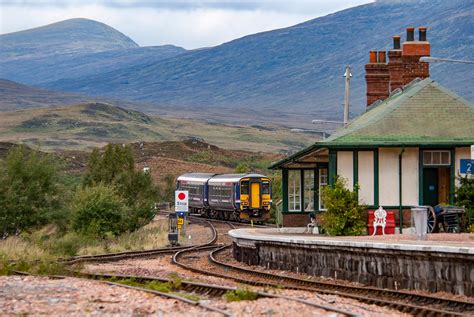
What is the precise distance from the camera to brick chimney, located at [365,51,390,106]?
144 feet

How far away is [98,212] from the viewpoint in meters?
50.7

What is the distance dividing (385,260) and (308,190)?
57.8ft

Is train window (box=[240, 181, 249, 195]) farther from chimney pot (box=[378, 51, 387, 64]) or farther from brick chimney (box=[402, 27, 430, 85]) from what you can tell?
brick chimney (box=[402, 27, 430, 85])

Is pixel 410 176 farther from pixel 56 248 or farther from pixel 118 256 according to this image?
pixel 56 248

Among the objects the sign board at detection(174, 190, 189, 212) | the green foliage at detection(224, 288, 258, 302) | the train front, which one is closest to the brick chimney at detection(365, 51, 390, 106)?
the sign board at detection(174, 190, 189, 212)

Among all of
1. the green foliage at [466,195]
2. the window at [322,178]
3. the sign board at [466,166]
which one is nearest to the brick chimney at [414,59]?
the window at [322,178]

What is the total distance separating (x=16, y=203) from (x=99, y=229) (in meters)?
4.50

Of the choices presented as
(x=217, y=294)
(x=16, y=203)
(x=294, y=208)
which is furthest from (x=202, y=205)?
(x=217, y=294)

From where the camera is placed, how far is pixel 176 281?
22.9 m

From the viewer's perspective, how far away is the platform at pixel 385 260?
20625 mm

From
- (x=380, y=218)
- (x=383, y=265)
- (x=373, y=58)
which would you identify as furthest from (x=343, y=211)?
(x=373, y=58)

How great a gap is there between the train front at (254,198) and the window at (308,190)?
2118 centimetres

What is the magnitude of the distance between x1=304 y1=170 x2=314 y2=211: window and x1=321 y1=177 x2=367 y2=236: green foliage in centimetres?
769

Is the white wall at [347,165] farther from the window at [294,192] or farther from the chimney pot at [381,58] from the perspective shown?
the chimney pot at [381,58]
